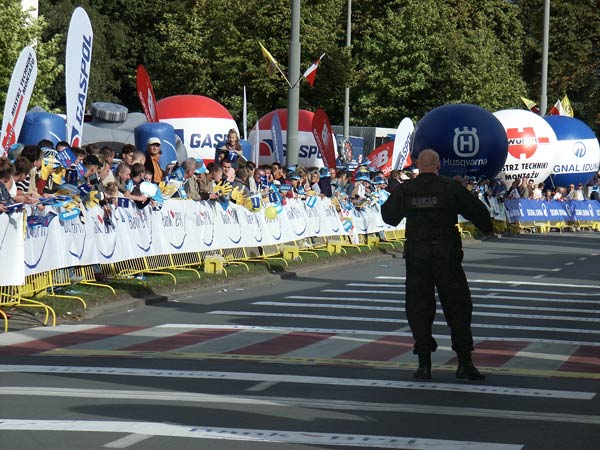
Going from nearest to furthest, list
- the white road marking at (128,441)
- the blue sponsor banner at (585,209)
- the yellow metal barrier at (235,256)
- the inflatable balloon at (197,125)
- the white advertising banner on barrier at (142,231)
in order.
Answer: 1. the white road marking at (128,441)
2. the white advertising banner on barrier at (142,231)
3. the yellow metal barrier at (235,256)
4. the inflatable balloon at (197,125)
5. the blue sponsor banner at (585,209)

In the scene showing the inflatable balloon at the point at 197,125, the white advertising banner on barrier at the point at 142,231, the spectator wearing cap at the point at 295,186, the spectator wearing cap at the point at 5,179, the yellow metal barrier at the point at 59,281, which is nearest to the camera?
the spectator wearing cap at the point at 5,179

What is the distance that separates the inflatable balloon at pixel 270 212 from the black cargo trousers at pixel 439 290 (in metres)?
12.9

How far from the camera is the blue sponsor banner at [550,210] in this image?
43.8m

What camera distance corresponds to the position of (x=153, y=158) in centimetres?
2080

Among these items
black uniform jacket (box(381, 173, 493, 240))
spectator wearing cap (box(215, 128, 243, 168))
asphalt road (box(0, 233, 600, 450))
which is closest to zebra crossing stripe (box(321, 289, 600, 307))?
asphalt road (box(0, 233, 600, 450))

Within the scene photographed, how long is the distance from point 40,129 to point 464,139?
50.7 feet

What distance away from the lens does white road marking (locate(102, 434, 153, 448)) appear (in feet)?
25.1

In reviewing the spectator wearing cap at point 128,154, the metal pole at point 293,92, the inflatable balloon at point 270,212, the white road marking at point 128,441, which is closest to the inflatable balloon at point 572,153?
the metal pole at point 293,92

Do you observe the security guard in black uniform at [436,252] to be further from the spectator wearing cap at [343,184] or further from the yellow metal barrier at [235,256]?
the spectator wearing cap at [343,184]

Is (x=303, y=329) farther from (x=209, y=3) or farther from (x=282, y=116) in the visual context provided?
(x=209, y=3)

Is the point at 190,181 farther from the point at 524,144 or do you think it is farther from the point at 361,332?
the point at 524,144

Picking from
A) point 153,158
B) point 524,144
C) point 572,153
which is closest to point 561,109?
point 572,153

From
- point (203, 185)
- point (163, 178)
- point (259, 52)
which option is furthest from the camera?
point (259, 52)

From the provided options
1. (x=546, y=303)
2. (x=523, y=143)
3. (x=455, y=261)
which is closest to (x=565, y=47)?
(x=523, y=143)
